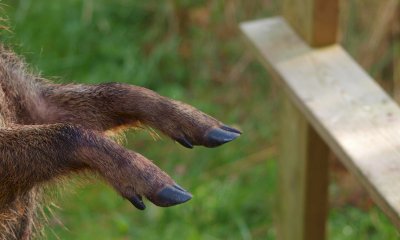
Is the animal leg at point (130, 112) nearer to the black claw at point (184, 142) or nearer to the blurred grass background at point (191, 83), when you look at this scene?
the black claw at point (184, 142)

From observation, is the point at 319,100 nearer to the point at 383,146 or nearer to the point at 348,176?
the point at 383,146

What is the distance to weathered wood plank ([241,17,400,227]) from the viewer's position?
2.52 meters

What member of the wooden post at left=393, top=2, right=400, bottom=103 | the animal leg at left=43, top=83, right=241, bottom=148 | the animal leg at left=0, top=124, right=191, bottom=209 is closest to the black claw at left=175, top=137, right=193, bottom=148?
the animal leg at left=43, top=83, right=241, bottom=148

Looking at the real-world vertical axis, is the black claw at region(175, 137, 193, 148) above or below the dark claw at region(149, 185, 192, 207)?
below

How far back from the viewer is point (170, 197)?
7.70 ft

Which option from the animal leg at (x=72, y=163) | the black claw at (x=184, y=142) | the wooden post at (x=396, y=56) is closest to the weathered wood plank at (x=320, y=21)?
the black claw at (x=184, y=142)

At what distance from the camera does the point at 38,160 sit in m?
2.63

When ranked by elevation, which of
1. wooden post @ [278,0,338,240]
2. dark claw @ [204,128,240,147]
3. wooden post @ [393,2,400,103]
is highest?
dark claw @ [204,128,240,147]

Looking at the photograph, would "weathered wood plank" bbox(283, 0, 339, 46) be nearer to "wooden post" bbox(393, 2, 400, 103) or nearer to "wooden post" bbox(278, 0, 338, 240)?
"wooden post" bbox(278, 0, 338, 240)

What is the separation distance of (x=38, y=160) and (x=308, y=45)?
4.02ft

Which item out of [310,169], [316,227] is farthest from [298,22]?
[316,227]

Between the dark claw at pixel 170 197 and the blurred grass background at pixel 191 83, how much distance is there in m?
1.87

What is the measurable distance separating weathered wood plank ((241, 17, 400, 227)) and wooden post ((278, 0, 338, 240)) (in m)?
0.07

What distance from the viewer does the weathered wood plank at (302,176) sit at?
3.54m
